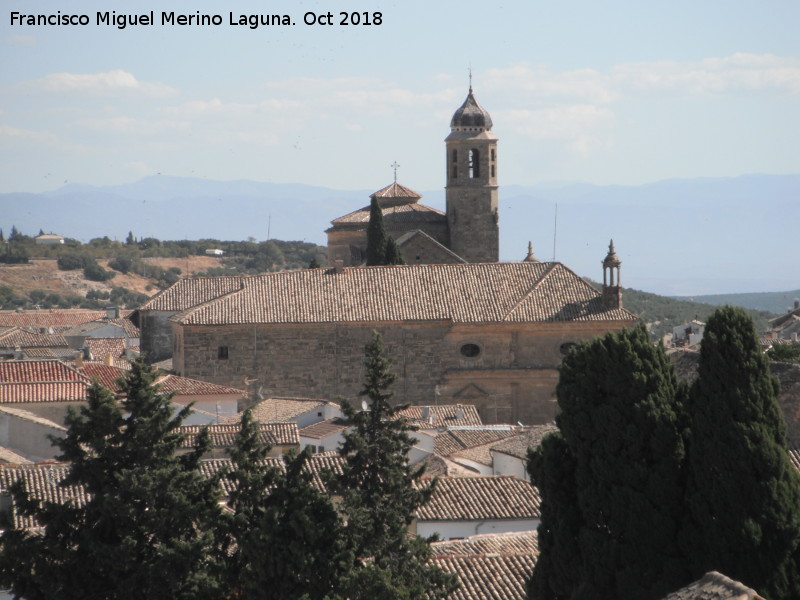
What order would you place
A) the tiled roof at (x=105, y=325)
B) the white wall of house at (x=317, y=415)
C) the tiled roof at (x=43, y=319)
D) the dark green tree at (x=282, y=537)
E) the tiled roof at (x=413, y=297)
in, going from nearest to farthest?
the dark green tree at (x=282, y=537)
the white wall of house at (x=317, y=415)
the tiled roof at (x=413, y=297)
the tiled roof at (x=105, y=325)
the tiled roof at (x=43, y=319)

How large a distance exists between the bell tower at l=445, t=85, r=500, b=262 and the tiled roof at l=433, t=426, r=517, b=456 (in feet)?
74.9

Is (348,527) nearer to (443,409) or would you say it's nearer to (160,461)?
(160,461)

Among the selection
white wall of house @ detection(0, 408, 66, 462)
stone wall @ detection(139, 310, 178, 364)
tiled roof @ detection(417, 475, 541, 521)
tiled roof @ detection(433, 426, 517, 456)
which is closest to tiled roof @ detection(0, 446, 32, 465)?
white wall of house @ detection(0, 408, 66, 462)

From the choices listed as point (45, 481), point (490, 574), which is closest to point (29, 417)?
point (45, 481)

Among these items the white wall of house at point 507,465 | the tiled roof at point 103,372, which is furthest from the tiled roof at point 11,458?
the white wall of house at point 507,465

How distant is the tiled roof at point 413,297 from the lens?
42.6 metres

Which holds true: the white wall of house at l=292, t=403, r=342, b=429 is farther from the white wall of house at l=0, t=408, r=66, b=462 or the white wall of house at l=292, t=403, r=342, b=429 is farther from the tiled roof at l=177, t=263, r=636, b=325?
the white wall of house at l=0, t=408, r=66, b=462

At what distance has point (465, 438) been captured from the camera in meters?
34.8

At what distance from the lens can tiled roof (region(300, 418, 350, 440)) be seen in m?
33.9

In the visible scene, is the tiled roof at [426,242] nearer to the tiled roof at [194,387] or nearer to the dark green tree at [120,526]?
the tiled roof at [194,387]

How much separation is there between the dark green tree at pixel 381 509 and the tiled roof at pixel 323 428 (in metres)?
13.8

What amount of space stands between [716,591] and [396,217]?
4799cm

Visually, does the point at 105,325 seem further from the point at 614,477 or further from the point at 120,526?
the point at 614,477

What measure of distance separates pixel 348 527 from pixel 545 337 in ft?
83.2
